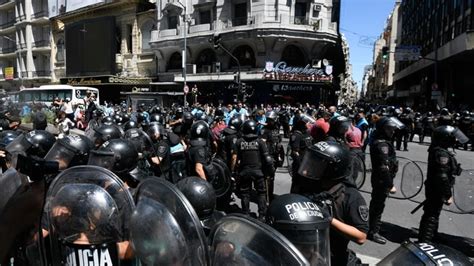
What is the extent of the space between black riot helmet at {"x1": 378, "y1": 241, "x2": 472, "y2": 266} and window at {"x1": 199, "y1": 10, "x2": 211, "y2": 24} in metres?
31.8

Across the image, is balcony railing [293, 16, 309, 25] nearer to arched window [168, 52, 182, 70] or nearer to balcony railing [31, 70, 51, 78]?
arched window [168, 52, 182, 70]

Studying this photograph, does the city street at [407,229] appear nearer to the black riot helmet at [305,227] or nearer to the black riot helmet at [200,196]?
the black riot helmet at [200,196]

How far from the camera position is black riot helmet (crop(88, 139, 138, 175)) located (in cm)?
364

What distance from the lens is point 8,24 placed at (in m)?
55.9

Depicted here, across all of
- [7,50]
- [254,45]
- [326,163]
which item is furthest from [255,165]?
[7,50]

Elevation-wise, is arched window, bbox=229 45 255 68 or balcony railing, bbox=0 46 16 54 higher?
balcony railing, bbox=0 46 16 54

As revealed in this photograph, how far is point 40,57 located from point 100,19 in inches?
671

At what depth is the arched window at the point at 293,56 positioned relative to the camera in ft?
98.3

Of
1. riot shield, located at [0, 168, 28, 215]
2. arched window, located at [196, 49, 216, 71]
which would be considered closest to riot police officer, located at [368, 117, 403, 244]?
riot shield, located at [0, 168, 28, 215]

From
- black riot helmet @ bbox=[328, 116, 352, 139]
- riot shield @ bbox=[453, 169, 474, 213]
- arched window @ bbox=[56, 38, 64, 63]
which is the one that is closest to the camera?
riot shield @ bbox=[453, 169, 474, 213]

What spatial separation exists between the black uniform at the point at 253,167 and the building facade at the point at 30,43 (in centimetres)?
4828

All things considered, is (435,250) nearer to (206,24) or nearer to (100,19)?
(206,24)

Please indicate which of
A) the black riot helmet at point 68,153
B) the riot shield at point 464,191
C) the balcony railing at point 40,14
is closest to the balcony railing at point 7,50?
the balcony railing at point 40,14

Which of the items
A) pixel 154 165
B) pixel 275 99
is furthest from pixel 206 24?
pixel 154 165
